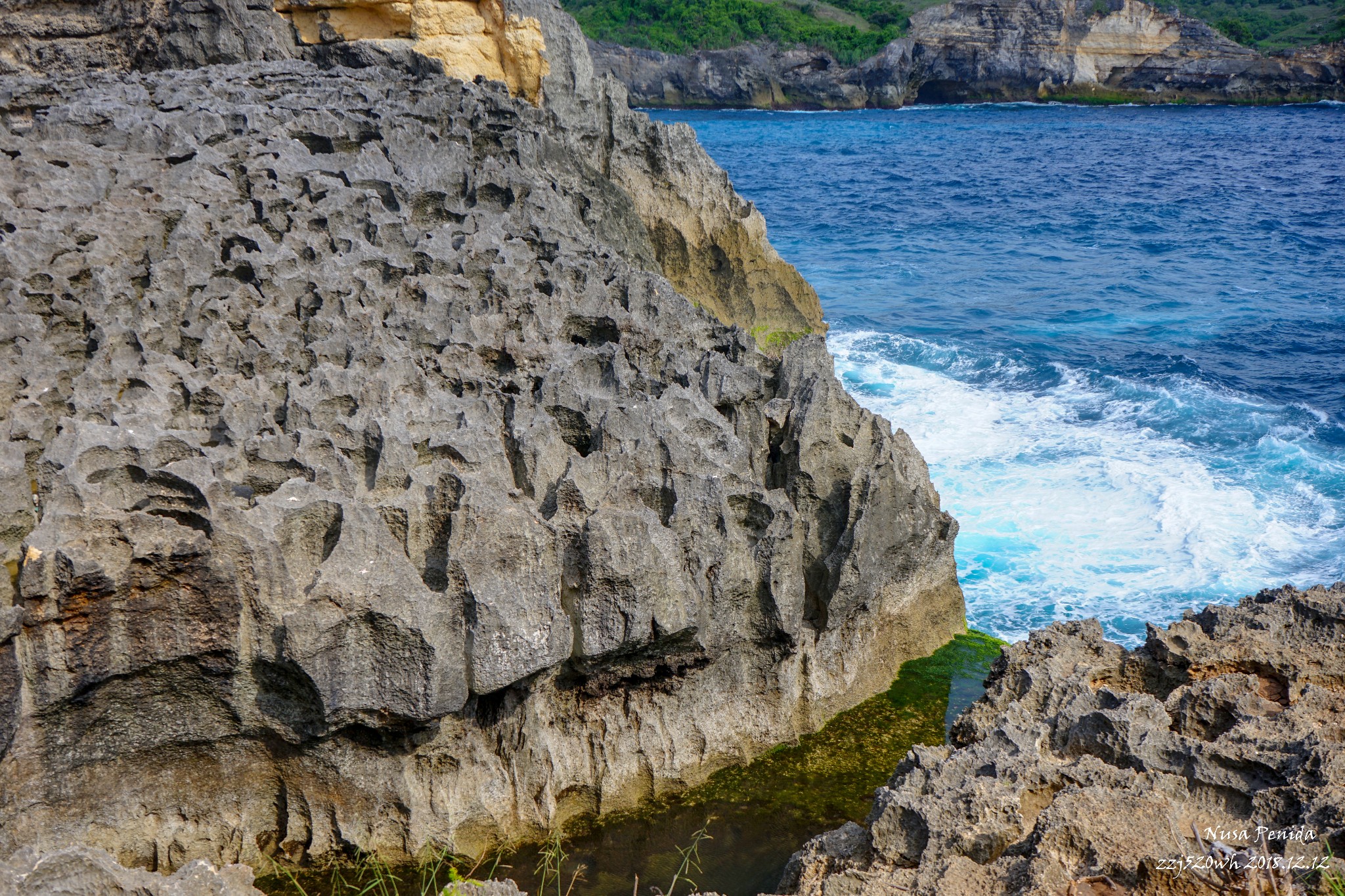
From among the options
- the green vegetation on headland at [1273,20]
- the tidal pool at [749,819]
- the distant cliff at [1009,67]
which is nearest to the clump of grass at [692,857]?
the tidal pool at [749,819]

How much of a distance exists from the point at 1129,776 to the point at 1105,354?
15022 mm

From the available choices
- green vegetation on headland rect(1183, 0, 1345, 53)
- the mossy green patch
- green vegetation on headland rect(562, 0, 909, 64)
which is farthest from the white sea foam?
green vegetation on headland rect(562, 0, 909, 64)

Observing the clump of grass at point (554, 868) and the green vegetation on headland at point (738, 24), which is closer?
the clump of grass at point (554, 868)

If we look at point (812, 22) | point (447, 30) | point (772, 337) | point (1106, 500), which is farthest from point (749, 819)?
point (812, 22)

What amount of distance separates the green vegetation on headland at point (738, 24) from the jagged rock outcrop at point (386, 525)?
72695 millimetres

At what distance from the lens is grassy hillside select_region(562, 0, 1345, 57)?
75.2 m

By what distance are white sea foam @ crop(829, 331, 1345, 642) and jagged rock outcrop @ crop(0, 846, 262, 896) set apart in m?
8.05

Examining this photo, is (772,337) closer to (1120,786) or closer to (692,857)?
(692,857)

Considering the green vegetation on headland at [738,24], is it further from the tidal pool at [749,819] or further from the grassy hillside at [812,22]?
the tidal pool at [749,819]

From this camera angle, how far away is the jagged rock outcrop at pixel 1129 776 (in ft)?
15.4

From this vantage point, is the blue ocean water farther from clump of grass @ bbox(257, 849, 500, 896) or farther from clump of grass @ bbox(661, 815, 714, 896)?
clump of grass @ bbox(257, 849, 500, 896)

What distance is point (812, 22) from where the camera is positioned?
8188 cm

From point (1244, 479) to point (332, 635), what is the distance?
12252 mm

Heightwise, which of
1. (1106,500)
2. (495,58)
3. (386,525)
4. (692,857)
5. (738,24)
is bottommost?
(692,857)
